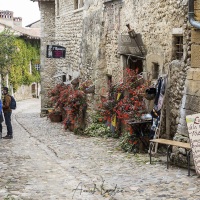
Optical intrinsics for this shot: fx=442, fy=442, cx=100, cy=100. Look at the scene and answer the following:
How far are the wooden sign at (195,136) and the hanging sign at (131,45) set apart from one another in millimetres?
3590

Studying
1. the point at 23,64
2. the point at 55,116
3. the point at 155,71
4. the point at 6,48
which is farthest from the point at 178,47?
the point at 23,64

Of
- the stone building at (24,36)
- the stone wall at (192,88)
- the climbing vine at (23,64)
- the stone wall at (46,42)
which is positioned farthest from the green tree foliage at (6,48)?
the stone wall at (192,88)

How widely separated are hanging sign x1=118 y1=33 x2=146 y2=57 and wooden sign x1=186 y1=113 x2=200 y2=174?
359cm

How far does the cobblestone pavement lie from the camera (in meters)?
6.05

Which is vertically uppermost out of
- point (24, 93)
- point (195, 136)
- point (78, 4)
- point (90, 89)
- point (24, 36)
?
point (24, 36)

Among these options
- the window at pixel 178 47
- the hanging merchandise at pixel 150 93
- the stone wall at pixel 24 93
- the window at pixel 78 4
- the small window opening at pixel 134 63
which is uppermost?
the window at pixel 78 4

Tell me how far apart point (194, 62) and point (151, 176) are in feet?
6.47

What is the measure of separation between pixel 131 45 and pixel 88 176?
4.26m

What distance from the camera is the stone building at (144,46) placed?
764 centimetres

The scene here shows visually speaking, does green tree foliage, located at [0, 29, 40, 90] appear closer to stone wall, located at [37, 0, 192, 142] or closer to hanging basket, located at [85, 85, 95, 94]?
stone wall, located at [37, 0, 192, 142]

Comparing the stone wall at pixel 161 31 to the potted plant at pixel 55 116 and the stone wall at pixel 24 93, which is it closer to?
the potted plant at pixel 55 116

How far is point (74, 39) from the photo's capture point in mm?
17656

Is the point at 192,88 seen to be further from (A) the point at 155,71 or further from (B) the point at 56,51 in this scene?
(B) the point at 56,51

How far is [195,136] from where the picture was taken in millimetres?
6660
